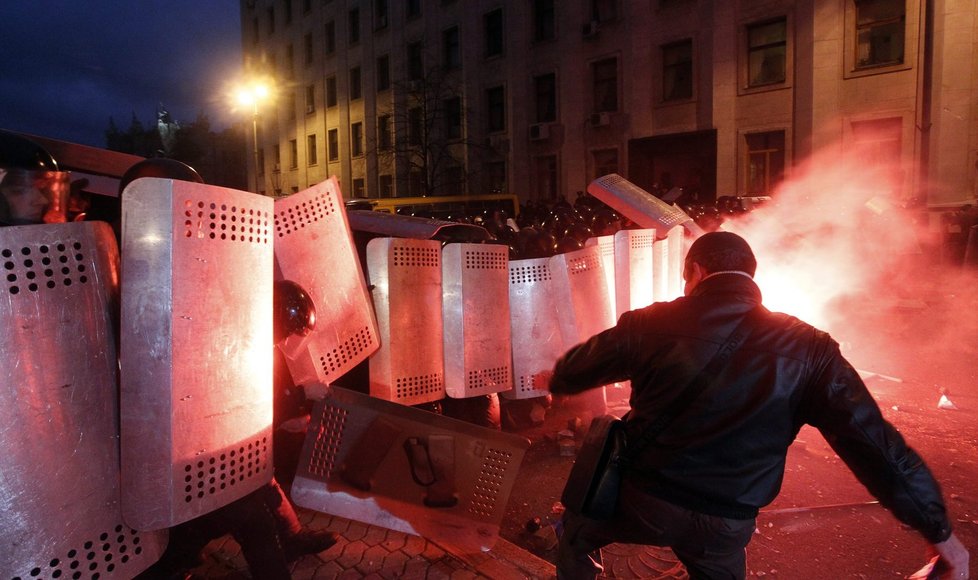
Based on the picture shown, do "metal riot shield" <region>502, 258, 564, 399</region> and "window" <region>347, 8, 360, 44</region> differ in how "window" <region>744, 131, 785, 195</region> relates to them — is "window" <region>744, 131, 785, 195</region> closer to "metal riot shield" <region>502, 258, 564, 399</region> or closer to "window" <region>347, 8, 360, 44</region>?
"metal riot shield" <region>502, 258, 564, 399</region>

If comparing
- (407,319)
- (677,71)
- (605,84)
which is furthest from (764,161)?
(407,319)

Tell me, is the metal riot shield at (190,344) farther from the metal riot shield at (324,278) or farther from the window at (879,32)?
the window at (879,32)

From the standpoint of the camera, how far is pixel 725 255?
2.43m

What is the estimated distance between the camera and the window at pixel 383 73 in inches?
1307

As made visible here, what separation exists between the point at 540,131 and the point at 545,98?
181 cm

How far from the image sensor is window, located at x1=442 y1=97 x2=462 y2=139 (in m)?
29.5

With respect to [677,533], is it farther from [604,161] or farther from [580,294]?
→ [604,161]

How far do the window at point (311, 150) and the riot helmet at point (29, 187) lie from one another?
38547 millimetres

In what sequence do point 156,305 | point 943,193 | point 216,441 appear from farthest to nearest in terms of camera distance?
point 943,193 → point 216,441 → point 156,305

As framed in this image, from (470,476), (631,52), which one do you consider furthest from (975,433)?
(631,52)

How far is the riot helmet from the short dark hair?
9.61 ft

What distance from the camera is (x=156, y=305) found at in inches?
94.7

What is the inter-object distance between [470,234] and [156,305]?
3.25 meters

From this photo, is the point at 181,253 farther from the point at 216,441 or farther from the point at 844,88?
the point at 844,88
